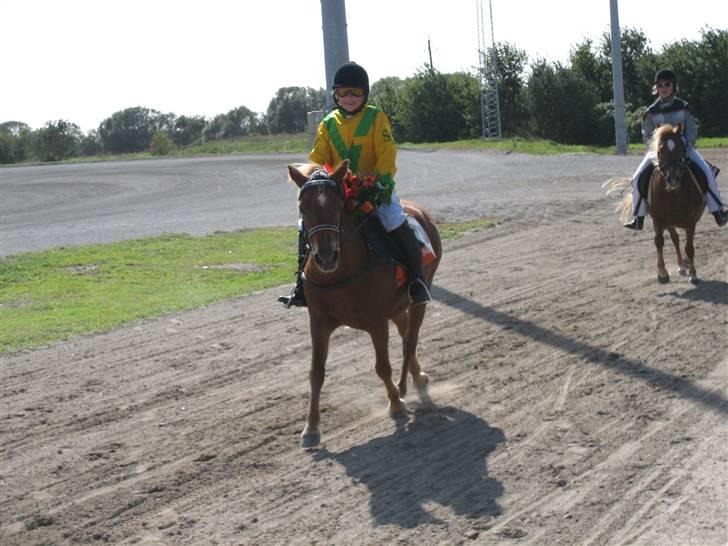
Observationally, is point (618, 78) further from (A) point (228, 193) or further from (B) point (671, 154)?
(B) point (671, 154)

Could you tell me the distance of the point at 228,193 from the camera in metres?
33.4

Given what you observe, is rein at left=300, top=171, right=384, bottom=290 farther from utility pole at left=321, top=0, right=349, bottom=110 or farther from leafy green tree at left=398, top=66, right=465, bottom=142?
leafy green tree at left=398, top=66, right=465, bottom=142

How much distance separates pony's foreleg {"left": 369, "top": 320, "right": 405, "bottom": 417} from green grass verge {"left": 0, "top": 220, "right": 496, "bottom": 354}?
16.7ft

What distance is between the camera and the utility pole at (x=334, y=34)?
587 inches

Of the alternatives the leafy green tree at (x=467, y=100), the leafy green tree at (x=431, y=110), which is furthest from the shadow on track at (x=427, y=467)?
the leafy green tree at (x=431, y=110)

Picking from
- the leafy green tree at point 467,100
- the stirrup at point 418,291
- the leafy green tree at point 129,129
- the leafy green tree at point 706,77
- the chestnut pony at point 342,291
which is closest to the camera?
the chestnut pony at point 342,291

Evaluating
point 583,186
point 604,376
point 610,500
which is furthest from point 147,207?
point 610,500

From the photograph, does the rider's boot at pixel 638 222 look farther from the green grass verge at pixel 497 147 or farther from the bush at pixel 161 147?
the bush at pixel 161 147

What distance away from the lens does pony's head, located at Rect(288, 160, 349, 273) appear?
714 cm

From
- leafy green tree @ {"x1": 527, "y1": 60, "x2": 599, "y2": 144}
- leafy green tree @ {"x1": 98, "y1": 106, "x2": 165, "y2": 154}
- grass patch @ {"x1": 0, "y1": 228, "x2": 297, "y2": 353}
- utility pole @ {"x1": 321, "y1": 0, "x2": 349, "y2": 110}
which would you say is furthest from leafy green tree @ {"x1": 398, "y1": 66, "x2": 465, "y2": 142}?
utility pole @ {"x1": 321, "y1": 0, "x2": 349, "y2": 110}

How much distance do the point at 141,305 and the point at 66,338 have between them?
6.20ft

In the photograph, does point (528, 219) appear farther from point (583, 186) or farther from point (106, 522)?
point (106, 522)

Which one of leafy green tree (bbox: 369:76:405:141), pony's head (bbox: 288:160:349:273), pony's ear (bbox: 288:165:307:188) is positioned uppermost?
leafy green tree (bbox: 369:76:405:141)

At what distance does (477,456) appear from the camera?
24.0ft
